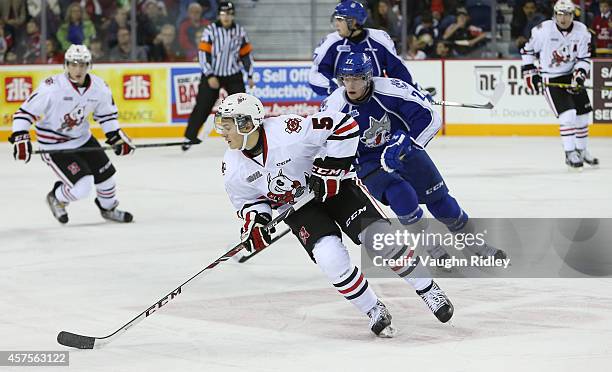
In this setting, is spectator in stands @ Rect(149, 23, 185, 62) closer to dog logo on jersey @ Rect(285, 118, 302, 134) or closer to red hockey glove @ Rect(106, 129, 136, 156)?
red hockey glove @ Rect(106, 129, 136, 156)

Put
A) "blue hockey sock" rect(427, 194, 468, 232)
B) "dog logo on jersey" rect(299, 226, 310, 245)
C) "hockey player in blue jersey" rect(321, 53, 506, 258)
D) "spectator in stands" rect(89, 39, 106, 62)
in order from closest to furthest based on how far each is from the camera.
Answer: "dog logo on jersey" rect(299, 226, 310, 245)
"hockey player in blue jersey" rect(321, 53, 506, 258)
"blue hockey sock" rect(427, 194, 468, 232)
"spectator in stands" rect(89, 39, 106, 62)

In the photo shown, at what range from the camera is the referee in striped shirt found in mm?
10578

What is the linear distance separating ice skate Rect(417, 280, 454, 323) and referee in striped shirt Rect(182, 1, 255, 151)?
21.1ft

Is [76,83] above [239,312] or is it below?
above

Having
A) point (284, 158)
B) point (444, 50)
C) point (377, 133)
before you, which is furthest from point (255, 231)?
point (444, 50)

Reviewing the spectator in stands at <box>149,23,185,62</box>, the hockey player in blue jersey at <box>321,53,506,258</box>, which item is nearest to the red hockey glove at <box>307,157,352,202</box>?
the hockey player in blue jersey at <box>321,53,506,258</box>

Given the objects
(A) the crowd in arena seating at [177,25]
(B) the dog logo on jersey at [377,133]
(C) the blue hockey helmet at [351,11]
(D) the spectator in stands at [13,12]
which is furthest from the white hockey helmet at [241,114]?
(D) the spectator in stands at [13,12]

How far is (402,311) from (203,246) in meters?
1.90

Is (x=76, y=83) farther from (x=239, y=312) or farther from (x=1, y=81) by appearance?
(x=1, y=81)

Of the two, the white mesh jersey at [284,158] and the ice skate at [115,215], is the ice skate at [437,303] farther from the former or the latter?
the ice skate at [115,215]

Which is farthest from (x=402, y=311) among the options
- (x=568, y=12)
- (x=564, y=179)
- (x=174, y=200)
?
(x=568, y=12)

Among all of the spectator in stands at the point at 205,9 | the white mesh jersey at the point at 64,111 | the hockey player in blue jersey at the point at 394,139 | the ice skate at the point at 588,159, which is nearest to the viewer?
the hockey player in blue jersey at the point at 394,139

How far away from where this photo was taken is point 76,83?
684cm

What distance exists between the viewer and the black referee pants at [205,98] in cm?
1058
